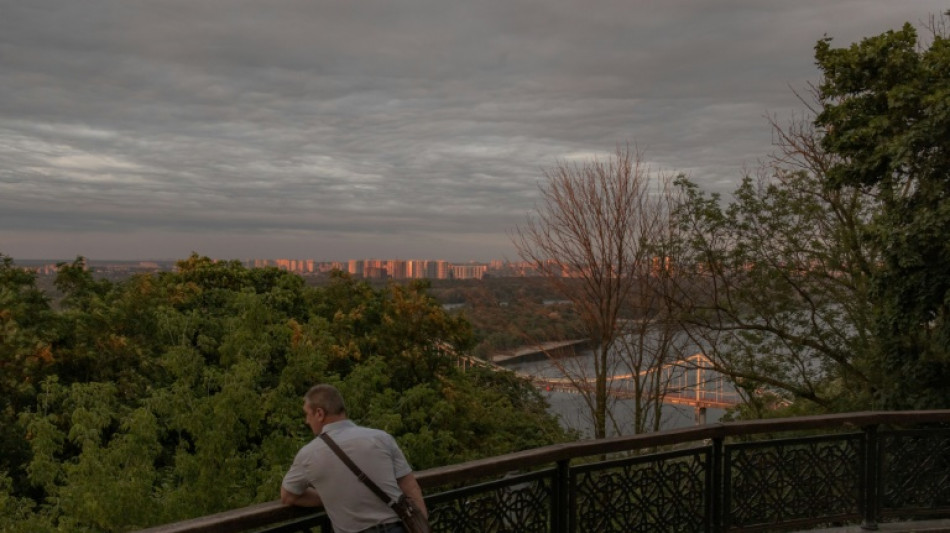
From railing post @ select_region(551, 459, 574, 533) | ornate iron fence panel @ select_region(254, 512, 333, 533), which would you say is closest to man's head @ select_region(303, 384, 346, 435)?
ornate iron fence panel @ select_region(254, 512, 333, 533)

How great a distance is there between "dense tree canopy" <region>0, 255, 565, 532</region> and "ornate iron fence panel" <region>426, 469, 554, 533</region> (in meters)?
5.55

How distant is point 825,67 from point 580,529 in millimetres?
9757

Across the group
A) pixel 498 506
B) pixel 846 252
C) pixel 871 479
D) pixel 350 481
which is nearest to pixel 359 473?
pixel 350 481

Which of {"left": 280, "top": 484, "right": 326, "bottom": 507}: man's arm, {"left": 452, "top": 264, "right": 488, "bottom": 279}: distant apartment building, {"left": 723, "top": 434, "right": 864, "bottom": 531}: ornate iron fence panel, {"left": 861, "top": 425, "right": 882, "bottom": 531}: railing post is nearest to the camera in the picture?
{"left": 280, "top": 484, "right": 326, "bottom": 507}: man's arm

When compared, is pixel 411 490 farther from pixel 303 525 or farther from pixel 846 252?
pixel 846 252

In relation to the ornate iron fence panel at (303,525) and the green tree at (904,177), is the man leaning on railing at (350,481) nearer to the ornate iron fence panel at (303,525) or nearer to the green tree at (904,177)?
the ornate iron fence panel at (303,525)

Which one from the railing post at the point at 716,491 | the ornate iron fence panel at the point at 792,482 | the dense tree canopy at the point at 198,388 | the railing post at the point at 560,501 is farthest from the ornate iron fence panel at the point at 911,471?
the dense tree canopy at the point at 198,388

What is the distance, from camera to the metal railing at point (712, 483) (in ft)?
12.3

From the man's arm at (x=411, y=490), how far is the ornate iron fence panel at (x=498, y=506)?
1.26 ft

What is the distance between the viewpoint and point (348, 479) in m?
3.05

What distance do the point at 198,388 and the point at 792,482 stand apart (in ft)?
31.4

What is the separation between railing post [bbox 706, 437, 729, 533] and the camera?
4746 millimetres

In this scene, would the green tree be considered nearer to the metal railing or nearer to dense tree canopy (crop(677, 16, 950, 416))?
dense tree canopy (crop(677, 16, 950, 416))

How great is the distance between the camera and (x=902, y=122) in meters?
10.6
